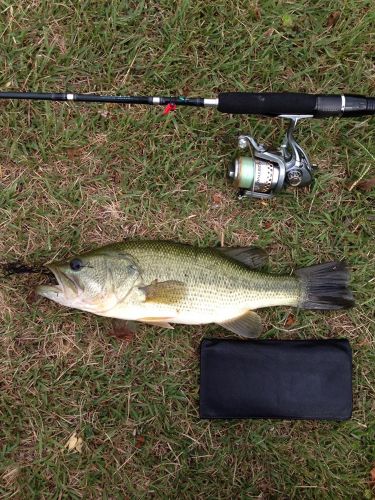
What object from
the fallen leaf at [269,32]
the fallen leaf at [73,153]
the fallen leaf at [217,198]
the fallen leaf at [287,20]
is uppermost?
the fallen leaf at [287,20]

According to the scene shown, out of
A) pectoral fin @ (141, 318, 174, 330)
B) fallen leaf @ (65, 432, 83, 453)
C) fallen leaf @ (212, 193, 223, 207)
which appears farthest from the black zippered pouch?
fallen leaf @ (212, 193, 223, 207)

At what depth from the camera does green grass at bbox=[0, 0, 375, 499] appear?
3.53 metres

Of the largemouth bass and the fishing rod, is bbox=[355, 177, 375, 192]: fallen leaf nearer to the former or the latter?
the fishing rod

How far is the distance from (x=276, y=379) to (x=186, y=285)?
1.00 meters

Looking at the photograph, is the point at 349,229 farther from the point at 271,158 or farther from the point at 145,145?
the point at 145,145

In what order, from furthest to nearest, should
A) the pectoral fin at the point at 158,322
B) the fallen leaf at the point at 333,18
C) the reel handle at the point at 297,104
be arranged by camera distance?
the fallen leaf at the point at 333,18 < the pectoral fin at the point at 158,322 < the reel handle at the point at 297,104

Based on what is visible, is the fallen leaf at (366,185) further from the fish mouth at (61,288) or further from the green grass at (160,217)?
the fish mouth at (61,288)

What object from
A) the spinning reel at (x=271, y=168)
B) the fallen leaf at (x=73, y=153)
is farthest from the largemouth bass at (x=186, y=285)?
the fallen leaf at (x=73, y=153)

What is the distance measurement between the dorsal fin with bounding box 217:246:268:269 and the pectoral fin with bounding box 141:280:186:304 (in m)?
0.45

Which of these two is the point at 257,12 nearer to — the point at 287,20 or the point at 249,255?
the point at 287,20

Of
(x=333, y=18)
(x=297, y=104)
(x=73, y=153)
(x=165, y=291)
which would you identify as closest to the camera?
(x=297, y=104)

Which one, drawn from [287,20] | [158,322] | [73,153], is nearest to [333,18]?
[287,20]

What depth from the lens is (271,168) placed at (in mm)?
3381

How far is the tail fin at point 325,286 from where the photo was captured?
11.4ft
